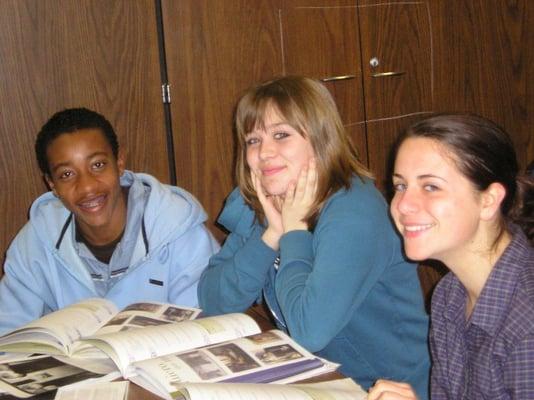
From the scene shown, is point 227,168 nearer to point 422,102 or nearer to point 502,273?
point 422,102

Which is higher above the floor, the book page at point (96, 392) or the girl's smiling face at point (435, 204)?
the girl's smiling face at point (435, 204)

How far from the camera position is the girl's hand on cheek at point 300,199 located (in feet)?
4.97

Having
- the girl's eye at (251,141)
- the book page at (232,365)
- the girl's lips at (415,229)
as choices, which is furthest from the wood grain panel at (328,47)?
the book page at (232,365)

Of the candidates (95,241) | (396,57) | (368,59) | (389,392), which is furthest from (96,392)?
(396,57)

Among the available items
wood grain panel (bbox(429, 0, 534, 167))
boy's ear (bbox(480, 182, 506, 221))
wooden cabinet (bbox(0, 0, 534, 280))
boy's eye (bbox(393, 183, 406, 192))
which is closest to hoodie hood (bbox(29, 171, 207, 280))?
wooden cabinet (bbox(0, 0, 534, 280))

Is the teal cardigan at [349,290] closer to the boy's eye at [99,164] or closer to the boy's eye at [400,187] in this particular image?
the boy's eye at [400,187]

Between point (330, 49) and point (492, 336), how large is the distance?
71.8 inches

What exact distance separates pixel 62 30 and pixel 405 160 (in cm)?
155

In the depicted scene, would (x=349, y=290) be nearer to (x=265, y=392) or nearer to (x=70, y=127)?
(x=265, y=392)

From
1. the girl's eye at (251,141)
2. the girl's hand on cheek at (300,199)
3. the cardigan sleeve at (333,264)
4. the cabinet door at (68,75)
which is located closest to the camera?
the cardigan sleeve at (333,264)

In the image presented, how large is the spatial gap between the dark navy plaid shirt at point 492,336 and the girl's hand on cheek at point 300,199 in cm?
37

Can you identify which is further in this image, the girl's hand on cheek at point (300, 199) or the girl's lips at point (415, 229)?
the girl's hand on cheek at point (300, 199)

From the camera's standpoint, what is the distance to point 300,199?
153 centimetres

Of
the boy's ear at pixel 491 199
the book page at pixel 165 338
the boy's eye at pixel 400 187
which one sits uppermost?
the boy's eye at pixel 400 187
